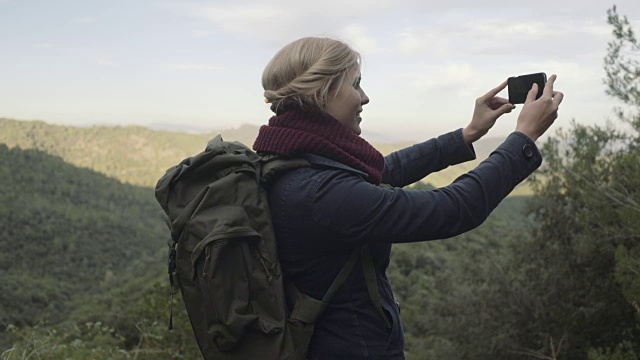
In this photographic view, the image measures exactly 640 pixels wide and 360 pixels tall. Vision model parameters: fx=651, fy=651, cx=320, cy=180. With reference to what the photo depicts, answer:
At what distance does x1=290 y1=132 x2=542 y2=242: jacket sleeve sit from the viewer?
1321 millimetres

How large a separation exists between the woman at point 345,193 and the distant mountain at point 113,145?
82.2 metres

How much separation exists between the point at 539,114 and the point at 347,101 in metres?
0.44

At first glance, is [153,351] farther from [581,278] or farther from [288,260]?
[581,278]

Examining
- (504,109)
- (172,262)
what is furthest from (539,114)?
(172,262)

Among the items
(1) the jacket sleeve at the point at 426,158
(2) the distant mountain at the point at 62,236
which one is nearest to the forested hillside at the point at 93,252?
(2) the distant mountain at the point at 62,236

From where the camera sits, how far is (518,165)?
1.41m

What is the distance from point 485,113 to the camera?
185 cm

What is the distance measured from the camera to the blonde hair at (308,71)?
1399 millimetres

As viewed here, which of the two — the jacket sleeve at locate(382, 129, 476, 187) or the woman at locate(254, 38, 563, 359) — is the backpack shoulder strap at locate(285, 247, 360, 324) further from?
the jacket sleeve at locate(382, 129, 476, 187)

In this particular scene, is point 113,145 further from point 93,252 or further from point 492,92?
point 492,92

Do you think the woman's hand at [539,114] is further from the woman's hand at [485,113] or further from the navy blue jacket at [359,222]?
the woman's hand at [485,113]

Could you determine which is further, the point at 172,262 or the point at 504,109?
the point at 504,109

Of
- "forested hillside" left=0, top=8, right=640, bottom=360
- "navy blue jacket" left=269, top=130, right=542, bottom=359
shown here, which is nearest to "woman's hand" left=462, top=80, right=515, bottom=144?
"navy blue jacket" left=269, top=130, right=542, bottom=359

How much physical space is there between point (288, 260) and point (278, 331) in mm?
157
